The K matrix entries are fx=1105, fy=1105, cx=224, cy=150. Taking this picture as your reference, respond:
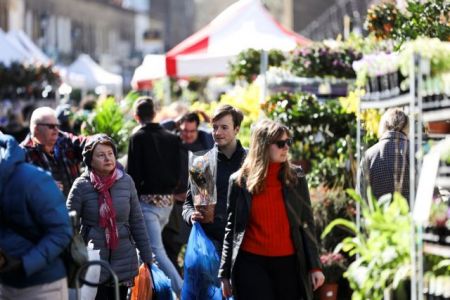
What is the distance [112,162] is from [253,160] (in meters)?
1.37

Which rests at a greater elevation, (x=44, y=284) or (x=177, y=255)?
(x=44, y=284)

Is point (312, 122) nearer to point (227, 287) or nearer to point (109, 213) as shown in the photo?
point (109, 213)

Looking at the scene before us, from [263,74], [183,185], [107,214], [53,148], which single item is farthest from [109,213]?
[263,74]

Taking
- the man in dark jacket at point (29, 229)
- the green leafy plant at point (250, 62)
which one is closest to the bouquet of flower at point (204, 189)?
the man in dark jacket at point (29, 229)

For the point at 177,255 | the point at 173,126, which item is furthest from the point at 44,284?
the point at 173,126

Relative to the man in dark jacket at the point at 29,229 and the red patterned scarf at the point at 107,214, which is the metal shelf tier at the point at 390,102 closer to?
the man in dark jacket at the point at 29,229

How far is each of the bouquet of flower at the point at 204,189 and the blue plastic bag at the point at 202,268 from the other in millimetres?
134

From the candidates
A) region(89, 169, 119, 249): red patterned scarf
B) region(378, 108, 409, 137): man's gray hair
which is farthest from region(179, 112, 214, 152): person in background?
region(89, 169, 119, 249): red patterned scarf

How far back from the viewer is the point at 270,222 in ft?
21.4

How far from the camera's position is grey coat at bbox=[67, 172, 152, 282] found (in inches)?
294

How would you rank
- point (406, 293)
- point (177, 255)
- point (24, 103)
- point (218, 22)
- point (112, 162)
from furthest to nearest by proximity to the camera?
1. point (24, 103)
2. point (218, 22)
3. point (177, 255)
4. point (112, 162)
5. point (406, 293)

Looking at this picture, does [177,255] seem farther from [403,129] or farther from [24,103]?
[24,103]

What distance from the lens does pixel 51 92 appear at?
25.6 meters

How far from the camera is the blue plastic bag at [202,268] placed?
25.0 ft
